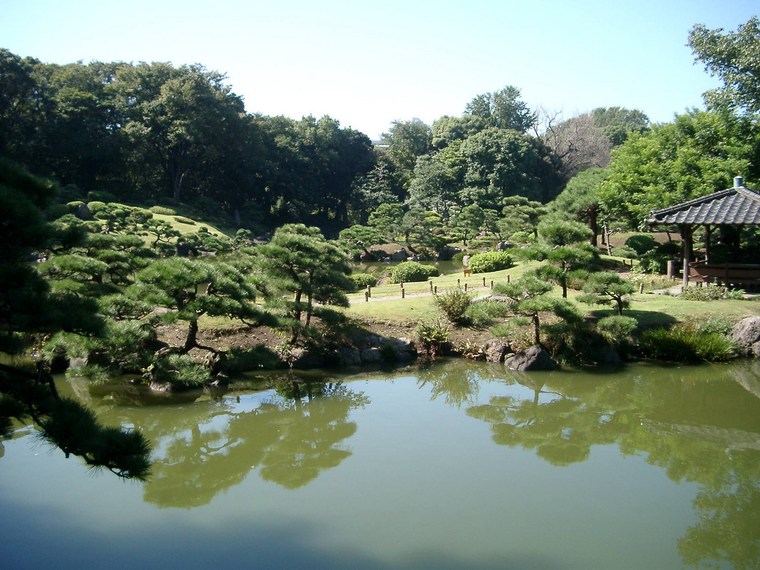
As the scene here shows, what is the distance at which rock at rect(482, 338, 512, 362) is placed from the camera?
11426 millimetres

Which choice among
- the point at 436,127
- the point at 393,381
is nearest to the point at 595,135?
the point at 436,127

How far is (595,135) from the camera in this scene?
41.5 metres

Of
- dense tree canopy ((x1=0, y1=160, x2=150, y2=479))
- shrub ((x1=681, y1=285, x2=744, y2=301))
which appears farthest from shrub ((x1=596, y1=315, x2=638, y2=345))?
dense tree canopy ((x1=0, y1=160, x2=150, y2=479))

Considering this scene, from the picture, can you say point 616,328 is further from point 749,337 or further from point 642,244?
point 642,244

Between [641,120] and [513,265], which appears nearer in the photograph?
[513,265]

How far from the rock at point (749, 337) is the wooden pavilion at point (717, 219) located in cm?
273

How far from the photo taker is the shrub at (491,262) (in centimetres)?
1975

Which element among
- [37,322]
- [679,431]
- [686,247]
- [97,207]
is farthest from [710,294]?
[97,207]

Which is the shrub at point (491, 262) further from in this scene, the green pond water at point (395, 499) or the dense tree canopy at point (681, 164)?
the green pond water at point (395, 499)

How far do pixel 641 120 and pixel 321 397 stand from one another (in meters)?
68.8

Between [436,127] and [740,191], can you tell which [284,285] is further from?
A: [436,127]

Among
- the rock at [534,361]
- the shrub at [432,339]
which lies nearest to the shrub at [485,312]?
the shrub at [432,339]

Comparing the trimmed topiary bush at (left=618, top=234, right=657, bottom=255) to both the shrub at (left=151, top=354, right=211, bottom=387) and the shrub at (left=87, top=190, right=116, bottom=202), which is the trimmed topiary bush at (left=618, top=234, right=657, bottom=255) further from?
the shrub at (left=87, top=190, right=116, bottom=202)

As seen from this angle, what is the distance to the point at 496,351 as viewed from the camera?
11469 millimetres
